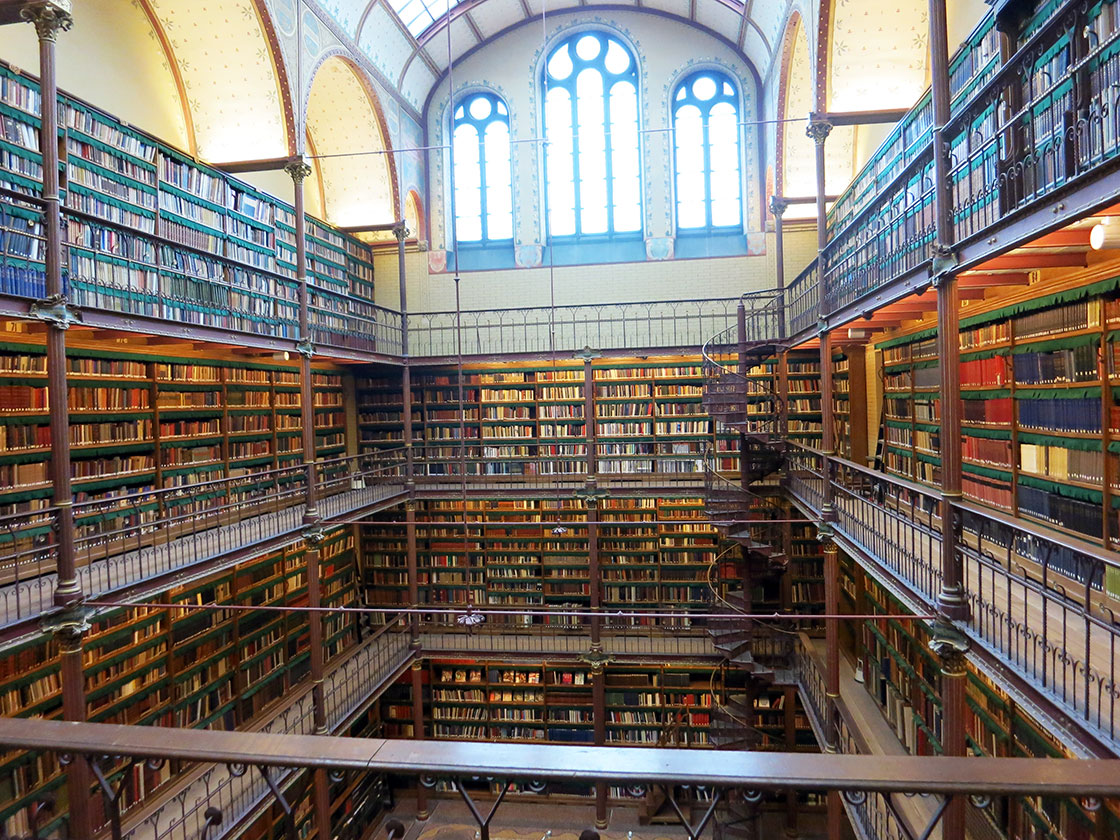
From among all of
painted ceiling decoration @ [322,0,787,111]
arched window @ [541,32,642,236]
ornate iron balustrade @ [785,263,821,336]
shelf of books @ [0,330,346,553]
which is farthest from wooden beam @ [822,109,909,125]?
shelf of books @ [0,330,346,553]

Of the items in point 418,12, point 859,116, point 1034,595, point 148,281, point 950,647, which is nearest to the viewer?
point 950,647

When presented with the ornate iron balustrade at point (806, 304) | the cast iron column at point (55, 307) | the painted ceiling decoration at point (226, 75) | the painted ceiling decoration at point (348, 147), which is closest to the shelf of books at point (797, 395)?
the ornate iron balustrade at point (806, 304)

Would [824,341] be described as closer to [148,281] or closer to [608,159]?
[608,159]

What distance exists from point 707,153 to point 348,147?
557 centimetres

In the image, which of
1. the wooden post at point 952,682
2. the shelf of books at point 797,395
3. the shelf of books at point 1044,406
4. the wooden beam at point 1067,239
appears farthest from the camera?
the shelf of books at point 797,395

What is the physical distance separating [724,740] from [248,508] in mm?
5956

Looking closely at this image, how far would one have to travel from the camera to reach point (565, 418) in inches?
375

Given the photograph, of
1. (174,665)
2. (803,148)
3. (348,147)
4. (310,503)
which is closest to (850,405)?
(803,148)

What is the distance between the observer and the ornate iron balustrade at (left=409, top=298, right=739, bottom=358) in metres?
10.0

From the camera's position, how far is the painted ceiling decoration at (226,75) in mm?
6797

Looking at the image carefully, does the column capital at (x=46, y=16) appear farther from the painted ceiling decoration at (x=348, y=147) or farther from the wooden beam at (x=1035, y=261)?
the wooden beam at (x=1035, y=261)

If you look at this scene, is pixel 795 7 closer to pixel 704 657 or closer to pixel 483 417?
pixel 483 417

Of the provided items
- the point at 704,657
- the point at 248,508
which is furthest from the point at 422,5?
the point at 704,657

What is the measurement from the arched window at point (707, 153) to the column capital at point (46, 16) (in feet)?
26.5
